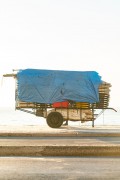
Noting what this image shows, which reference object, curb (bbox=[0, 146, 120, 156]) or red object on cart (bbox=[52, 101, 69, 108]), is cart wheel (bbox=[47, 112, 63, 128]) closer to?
red object on cart (bbox=[52, 101, 69, 108])

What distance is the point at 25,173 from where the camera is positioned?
6.58 m

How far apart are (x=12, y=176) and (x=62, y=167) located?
1.20m

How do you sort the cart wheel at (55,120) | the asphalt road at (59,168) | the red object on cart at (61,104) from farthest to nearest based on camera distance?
the red object on cart at (61,104) → the cart wheel at (55,120) → the asphalt road at (59,168)

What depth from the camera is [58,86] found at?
21438 mm

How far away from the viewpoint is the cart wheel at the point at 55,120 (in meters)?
21.4

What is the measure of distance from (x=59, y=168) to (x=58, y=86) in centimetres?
1440

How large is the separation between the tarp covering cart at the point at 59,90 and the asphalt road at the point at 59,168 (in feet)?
42.8

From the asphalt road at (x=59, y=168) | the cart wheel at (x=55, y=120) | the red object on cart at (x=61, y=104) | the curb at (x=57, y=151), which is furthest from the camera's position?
the red object on cart at (x=61, y=104)

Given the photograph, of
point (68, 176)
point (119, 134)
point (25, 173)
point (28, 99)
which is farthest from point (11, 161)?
point (28, 99)

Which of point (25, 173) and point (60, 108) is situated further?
point (60, 108)

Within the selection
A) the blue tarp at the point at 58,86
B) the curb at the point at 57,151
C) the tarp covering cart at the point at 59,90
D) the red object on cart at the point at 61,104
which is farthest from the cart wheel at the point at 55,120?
the curb at the point at 57,151

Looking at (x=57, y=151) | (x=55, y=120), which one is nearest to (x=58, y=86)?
(x=55, y=120)

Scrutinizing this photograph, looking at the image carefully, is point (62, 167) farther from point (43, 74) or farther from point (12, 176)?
point (43, 74)

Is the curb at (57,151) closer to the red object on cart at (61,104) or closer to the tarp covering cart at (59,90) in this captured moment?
the tarp covering cart at (59,90)
